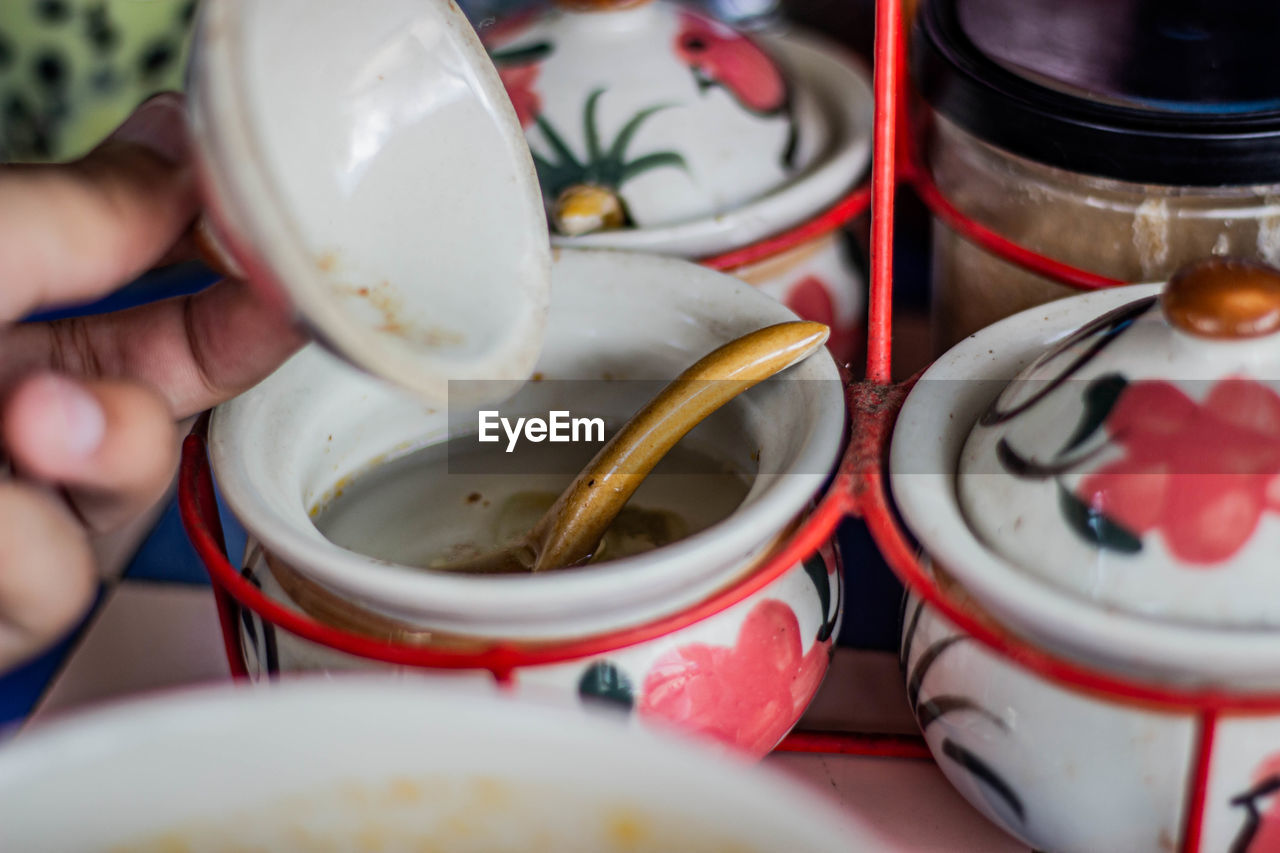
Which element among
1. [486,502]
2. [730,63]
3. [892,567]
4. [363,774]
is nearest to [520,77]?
[730,63]

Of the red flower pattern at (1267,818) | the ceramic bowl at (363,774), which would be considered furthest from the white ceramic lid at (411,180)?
the red flower pattern at (1267,818)

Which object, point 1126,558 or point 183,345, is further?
point 183,345

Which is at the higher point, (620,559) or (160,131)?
(160,131)

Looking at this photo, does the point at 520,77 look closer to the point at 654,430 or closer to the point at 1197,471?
the point at 654,430

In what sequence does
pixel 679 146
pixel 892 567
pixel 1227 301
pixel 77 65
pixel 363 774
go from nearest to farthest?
pixel 363 774 < pixel 1227 301 < pixel 892 567 < pixel 679 146 < pixel 77 65

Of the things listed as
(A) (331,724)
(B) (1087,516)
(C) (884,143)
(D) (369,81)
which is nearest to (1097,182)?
(C) (884,143)

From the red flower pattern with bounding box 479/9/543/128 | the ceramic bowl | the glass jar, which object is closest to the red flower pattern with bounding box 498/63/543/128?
the red flower pattern with bounding box 479/9/543/128
